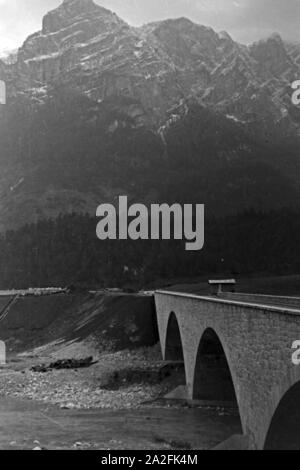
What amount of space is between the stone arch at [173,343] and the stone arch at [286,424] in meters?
39.9

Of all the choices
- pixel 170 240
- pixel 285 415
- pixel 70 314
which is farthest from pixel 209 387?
pixel 170 240

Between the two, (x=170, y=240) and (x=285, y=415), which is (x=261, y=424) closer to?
(x=285, y=415)

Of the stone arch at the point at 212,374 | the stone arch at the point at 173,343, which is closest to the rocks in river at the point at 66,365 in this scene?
the stone arch at the point at 173,343

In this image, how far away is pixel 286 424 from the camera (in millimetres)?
23156

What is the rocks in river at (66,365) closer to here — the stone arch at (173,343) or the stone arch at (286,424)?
the stone arch at (173,343)

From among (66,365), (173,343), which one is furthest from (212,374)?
(66,365)

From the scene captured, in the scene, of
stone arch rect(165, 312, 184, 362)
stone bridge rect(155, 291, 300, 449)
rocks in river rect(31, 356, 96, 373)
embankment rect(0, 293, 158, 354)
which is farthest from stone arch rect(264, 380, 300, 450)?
embankment rect(0, 293, 158, 354)

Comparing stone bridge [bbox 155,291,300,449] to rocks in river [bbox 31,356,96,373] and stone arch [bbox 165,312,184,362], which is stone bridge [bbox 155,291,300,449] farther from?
rocks in river [bbox 31,356,96,373]

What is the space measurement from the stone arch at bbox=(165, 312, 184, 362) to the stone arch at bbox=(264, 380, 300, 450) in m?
39.9

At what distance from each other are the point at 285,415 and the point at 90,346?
194 feet

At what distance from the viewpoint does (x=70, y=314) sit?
104 m

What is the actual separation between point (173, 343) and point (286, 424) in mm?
42888

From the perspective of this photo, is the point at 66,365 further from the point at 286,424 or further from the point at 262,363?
the point at 286,424

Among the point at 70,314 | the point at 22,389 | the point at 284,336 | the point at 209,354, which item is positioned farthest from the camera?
the point at 70,314
